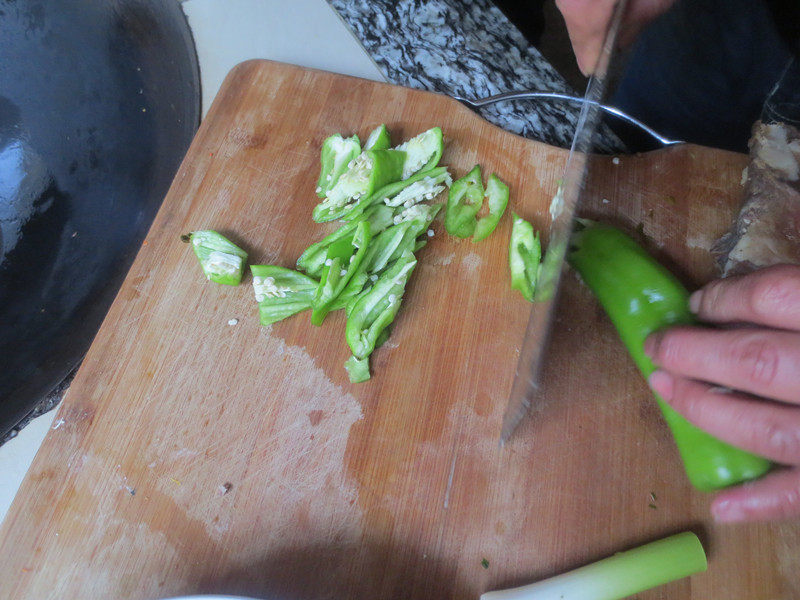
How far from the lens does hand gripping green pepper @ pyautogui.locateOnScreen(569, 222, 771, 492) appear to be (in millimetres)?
1251

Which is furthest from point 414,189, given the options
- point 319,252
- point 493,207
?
point 319,252

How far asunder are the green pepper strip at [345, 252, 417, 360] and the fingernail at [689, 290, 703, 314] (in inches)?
27.8

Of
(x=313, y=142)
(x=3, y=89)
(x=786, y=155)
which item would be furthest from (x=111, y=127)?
(x=786, y=155)

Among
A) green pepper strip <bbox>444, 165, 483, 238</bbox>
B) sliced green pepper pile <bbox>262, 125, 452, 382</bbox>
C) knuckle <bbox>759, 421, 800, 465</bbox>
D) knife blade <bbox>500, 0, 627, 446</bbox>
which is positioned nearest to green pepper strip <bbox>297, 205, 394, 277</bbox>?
sliced green pepper pile <bbox>262, 125, 452, 382</bbox>

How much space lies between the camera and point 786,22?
1702 mm

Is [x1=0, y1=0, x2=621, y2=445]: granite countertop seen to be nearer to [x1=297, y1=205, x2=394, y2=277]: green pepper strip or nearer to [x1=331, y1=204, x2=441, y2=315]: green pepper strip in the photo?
[x1=331, y1=204, x2=441, y2=315]: green pepper strip

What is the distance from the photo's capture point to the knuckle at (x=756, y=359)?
105 centimetres

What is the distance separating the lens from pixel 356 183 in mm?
1650

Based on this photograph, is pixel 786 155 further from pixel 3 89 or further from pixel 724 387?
pixel 3 89

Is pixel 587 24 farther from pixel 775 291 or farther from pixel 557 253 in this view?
pixel 775 291

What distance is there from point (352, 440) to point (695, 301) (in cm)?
91

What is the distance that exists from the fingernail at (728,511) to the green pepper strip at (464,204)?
91 centimetres

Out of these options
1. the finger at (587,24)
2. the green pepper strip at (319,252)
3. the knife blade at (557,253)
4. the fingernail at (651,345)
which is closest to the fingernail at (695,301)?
the fingernail at (651,345)

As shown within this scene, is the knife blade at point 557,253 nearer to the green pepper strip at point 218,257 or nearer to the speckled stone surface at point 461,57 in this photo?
the speckled stone surface at point 461,57
